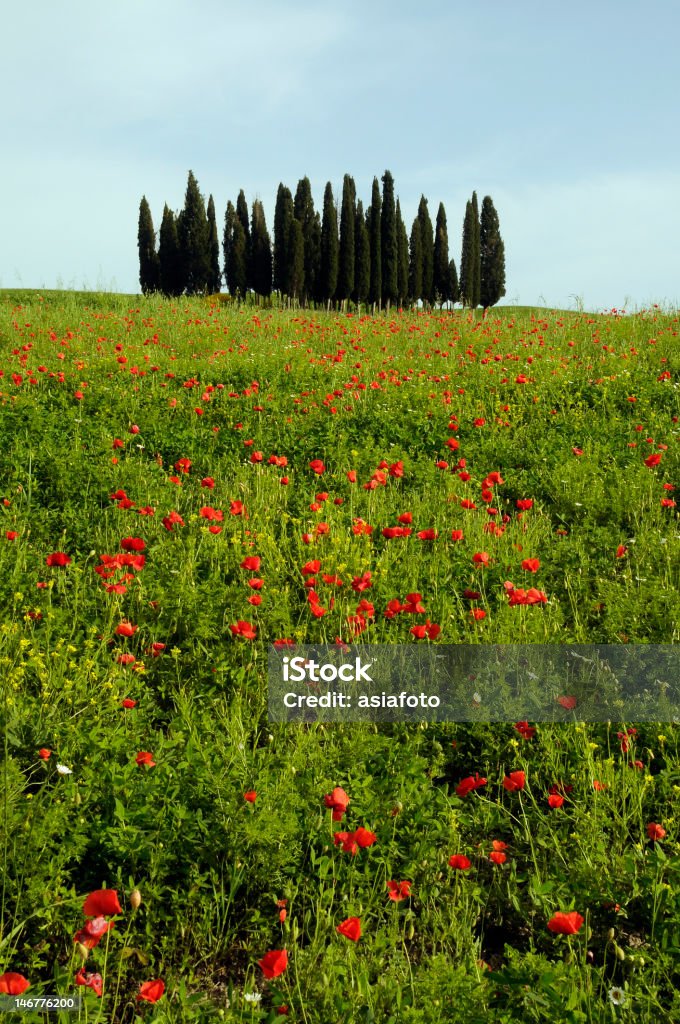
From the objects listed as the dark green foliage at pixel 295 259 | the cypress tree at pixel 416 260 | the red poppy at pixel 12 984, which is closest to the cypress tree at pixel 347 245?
the dark green foliage at pixel 295 259

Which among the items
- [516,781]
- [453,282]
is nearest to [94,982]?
[516,781]

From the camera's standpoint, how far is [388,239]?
3669 cm

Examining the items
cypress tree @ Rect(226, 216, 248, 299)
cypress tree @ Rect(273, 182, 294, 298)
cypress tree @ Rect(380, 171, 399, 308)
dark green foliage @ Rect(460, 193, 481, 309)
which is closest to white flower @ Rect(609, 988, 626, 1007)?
cypress tree @ Rect(273, 182, 294, 298)

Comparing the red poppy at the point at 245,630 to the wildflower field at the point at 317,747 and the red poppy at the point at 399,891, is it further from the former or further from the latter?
the red poppy at the point at 399,891

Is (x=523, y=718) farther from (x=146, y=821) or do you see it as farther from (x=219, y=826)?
(x=146, y=821)

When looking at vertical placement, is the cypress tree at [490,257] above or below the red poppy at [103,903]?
above

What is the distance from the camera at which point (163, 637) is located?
4176mm

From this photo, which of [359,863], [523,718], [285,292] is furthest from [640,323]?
[285,292]

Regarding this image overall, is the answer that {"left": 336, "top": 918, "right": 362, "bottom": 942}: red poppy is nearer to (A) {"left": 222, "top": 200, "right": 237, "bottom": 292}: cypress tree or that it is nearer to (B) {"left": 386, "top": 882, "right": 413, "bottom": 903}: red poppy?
(B) {"left": 386, "top": 882, "right": 413, "bottom": 903}: red poppy

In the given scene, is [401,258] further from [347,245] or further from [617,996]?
[617,996]

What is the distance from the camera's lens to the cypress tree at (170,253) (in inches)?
1457

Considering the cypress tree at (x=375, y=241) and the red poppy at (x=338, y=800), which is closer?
the red poppy at (x=338, y=800)

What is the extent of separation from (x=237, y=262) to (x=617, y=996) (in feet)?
121

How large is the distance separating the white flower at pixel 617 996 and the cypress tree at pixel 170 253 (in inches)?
1485
